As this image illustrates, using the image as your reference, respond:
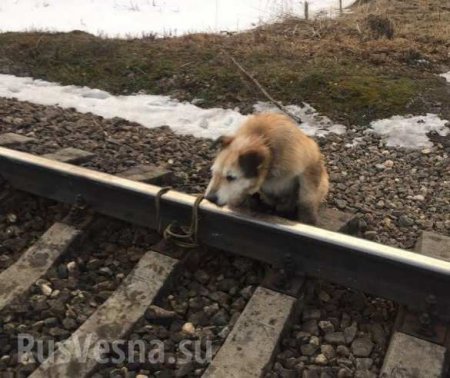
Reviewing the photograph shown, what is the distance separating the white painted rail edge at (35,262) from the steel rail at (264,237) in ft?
1.07

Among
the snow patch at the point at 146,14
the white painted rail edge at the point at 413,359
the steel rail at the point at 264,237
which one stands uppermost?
the snow patch at the point at 146,14

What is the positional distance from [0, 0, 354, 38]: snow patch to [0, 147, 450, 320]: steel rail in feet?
30.6

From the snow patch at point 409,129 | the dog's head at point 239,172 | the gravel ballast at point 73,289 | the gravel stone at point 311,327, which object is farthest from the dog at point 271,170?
the snow patch at point 409,129

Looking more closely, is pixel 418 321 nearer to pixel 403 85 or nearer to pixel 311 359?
pixel 311 359

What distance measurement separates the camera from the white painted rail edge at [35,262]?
140 inches

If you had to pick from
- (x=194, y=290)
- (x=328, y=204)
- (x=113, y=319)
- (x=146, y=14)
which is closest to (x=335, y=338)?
(x=194, y=290)

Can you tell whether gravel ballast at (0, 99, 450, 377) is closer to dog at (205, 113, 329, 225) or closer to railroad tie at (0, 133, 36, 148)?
railroad tie at (0, 133, 36, 148)

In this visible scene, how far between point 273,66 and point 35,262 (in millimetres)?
4997

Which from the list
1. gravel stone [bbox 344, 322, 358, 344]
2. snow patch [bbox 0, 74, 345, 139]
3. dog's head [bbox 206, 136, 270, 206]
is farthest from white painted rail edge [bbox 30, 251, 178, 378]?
snow patch [bbox 0, 74, 345, 139]

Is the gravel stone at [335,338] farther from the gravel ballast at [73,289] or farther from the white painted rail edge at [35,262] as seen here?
the white painted rail edge at [35,262]

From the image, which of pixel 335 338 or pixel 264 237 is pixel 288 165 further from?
pixel 335 338

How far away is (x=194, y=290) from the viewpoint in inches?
142

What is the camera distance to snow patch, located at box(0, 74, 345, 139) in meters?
6.32

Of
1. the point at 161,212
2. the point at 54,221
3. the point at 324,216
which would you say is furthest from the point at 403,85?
the point at 54,221
